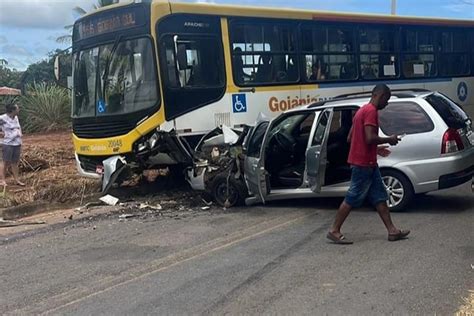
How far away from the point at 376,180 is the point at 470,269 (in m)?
1.60

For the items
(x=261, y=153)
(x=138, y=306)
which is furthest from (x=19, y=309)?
(x=261, y=153)

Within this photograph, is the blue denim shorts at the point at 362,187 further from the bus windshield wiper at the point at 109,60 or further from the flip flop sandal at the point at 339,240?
the bus windshield wiper at the point at 109,60

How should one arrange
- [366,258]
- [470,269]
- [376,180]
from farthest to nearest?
[376,180] < [366,258] < [470,269]

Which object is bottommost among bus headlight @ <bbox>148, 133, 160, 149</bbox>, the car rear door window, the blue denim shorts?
the blue denim shorts

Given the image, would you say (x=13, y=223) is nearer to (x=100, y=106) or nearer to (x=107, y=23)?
(x=100, y=106)

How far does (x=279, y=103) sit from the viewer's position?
11875 mm

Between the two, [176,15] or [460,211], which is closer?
[460,211]

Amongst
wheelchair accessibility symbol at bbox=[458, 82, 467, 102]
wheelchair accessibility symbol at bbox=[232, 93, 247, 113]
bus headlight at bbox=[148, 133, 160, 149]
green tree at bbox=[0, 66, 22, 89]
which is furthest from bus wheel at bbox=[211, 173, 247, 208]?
green tree at bbox=[0, 66, 22, 89]

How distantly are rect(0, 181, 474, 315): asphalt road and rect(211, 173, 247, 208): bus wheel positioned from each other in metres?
0.46

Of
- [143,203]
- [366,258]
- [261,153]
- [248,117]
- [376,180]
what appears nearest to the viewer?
[366,258]

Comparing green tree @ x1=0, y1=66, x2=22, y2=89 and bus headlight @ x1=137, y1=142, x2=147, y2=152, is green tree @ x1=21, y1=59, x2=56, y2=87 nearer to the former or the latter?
green tree @ x1=0, y1=66, x2=22, y2=89

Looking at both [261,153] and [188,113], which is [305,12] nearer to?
[188,113]

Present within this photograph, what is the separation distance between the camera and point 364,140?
22.3 ft

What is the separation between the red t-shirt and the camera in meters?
6.76
